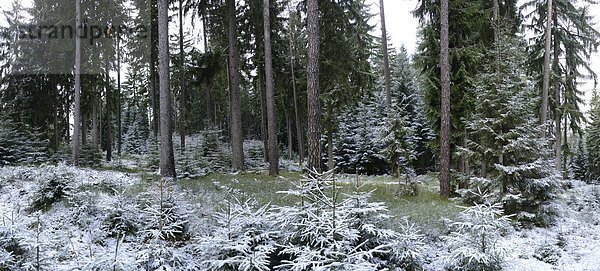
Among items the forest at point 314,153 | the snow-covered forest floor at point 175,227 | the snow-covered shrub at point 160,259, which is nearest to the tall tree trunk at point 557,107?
the forest at point 314,153

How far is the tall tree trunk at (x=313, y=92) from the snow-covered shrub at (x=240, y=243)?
4.13 m

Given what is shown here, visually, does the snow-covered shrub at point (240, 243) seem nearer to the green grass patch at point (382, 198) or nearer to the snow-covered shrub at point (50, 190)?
the green grass patch at point (382, 198)

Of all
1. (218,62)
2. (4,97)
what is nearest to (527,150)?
(218,62)

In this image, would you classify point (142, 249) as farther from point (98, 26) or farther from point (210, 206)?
point (98, 26)

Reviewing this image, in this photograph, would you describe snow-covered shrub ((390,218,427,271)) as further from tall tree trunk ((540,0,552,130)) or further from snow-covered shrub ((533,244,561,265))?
tall tree trunk ((540,0,552,130))

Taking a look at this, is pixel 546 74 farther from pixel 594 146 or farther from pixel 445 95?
A: pixel 594 146

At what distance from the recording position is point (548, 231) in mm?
10078

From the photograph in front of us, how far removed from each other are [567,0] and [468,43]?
964cm

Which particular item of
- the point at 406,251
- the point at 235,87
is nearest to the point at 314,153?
the point at 406,251

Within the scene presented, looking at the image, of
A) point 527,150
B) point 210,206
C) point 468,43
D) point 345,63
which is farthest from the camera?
point 345,63

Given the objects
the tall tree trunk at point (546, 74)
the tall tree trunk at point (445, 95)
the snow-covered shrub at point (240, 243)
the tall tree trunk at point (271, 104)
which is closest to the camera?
the snow-covered shrub at point (240, 243)

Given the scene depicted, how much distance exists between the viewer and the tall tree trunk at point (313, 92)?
994cm

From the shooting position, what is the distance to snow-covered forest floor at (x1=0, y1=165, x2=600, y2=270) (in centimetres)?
550

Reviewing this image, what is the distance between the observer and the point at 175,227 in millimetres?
7203
